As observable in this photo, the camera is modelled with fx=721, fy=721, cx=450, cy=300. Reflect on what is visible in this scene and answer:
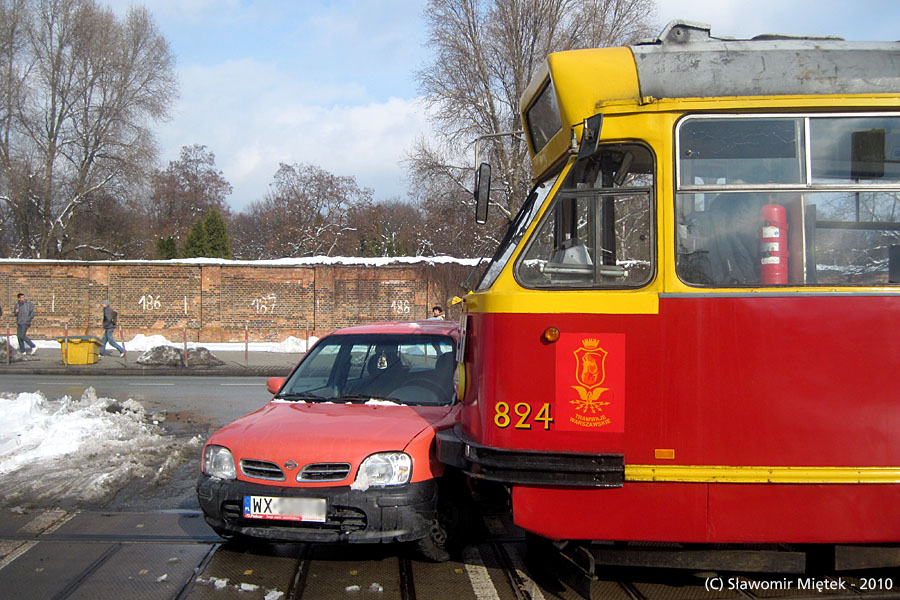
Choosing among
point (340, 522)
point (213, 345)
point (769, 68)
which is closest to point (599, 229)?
point (769, 68)

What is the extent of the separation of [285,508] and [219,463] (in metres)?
0.64

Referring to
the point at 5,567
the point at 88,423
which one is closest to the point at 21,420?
A: the point at 88,423

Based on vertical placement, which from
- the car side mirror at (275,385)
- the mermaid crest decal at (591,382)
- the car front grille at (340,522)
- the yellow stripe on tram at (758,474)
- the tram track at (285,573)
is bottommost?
the tram track at (285,573)

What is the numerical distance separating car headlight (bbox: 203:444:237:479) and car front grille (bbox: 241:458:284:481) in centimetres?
9

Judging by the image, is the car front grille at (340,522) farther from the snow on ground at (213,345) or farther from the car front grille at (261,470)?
the snow on ground at (213,345)

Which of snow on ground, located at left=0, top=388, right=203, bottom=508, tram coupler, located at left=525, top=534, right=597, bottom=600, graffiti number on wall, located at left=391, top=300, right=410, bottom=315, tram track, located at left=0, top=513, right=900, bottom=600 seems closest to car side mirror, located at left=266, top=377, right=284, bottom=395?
tram track, located at left=0, top=513, right=900, bottom=600

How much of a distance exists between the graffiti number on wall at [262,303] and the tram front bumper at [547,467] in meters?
24.3

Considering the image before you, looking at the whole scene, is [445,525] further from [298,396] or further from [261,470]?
[298,396]

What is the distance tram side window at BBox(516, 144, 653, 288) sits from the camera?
13.2ft

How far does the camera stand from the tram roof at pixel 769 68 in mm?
3936

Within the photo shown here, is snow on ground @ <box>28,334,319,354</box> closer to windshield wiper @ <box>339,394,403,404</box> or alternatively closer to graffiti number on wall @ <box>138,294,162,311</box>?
graffiti number on wall @ <box>138,294,162,311</box>

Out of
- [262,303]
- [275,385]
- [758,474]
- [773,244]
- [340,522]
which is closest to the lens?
[758,474]

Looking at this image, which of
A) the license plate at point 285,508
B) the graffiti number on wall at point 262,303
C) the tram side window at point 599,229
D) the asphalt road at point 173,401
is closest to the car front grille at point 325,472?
the license plate at point 285,508

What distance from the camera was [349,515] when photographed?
4.49 metres
